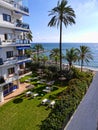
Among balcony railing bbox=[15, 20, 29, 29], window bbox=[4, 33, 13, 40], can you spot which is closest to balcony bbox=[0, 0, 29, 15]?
balcony railing bbox=[15, 20, 29, 29]

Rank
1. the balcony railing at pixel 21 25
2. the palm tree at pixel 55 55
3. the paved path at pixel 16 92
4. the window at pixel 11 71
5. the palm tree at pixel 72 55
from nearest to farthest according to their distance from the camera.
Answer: the paved path at pixel 16 92
the window at pixel 11 71
the balcony railing at pixel 21 25
the palm tree at pixel 72 55
the palm tree at pixel 55 55

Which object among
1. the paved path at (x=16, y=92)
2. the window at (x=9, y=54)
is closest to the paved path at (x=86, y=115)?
the paved path at (x=16, y=92)

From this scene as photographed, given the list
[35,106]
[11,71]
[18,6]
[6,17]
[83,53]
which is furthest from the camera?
[83,53]

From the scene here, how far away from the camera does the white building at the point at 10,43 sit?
24.3 m

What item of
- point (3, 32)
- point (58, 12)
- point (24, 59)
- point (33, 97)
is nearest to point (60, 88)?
point (33, 97)

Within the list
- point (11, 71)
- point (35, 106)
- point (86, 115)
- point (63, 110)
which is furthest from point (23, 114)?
point (11, 71)

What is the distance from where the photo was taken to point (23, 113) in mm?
20719

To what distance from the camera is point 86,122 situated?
60.2 feet

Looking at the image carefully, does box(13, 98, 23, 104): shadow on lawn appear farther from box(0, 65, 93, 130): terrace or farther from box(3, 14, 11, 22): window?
box(3, 14, 11, 22): window

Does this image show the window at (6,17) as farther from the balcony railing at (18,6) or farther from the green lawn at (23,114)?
the green lawn at (23,114)

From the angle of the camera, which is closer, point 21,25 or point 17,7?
point 17,7

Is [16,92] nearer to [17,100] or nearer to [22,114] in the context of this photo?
[17,100]

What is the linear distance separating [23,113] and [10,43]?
11.1 m

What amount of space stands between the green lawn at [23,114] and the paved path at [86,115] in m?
3.61
